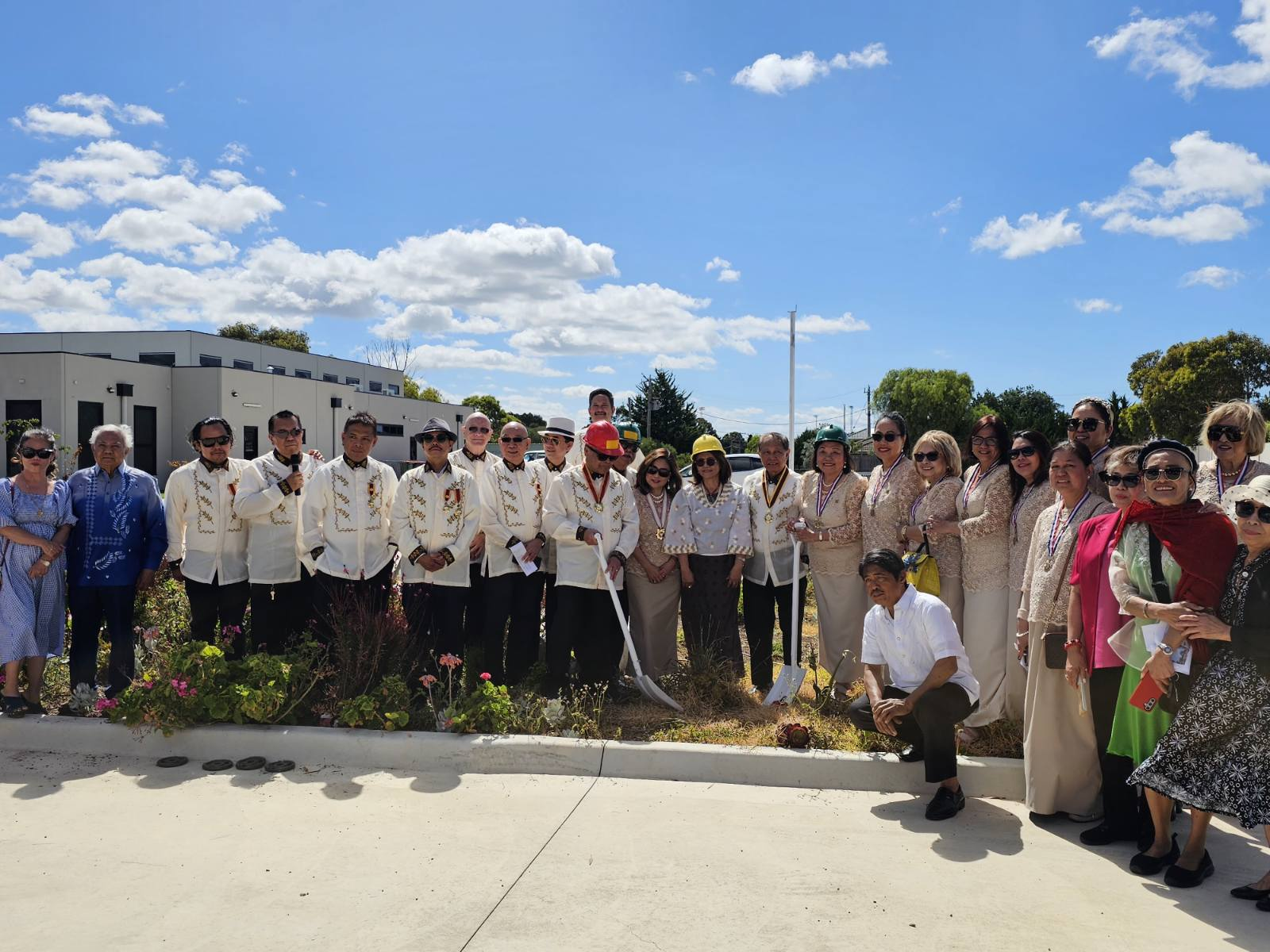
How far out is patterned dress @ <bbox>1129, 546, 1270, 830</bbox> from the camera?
3586mm

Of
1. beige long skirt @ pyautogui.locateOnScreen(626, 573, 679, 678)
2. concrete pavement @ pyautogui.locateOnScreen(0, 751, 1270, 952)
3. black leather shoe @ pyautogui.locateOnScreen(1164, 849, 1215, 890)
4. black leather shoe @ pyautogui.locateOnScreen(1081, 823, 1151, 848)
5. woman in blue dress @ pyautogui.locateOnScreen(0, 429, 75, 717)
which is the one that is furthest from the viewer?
beige long skirt @ pyautogui.locateOnScreen(626, 573, 679, 678)

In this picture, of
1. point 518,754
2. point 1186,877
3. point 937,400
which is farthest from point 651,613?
point 937,400

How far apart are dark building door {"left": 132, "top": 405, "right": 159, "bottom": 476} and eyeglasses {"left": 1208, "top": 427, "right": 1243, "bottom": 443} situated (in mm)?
39854

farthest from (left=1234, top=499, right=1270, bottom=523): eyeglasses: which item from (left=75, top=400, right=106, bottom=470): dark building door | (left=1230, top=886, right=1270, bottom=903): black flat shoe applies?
(left=75, top=400, right=106, bottom=470): dark building door

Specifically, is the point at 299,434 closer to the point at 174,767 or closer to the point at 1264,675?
the point at 174,767

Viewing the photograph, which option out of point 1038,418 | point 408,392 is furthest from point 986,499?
point 408,392

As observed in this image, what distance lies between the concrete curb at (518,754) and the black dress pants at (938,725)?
13.4 inches

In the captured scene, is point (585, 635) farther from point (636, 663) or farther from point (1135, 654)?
point (1135, 654)

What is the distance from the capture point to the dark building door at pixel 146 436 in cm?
3797

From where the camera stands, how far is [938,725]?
4559mm

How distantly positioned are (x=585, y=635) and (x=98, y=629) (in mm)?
3285

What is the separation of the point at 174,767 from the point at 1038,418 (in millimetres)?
62654

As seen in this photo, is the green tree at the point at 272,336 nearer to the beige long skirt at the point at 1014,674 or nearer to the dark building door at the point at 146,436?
the dark building door at the point at 146,436

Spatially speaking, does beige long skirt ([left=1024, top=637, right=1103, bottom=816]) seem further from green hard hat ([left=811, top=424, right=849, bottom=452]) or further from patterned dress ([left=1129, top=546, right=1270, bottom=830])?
green hard hat ([left=811, top=424, right=849, bottom=452])
